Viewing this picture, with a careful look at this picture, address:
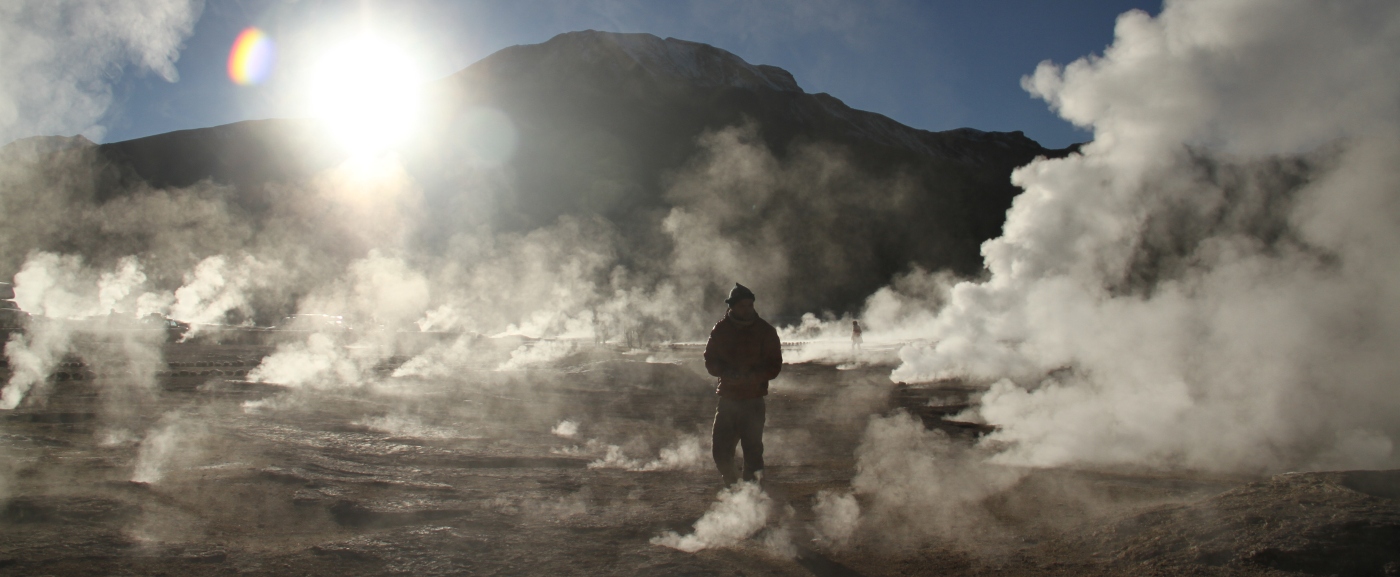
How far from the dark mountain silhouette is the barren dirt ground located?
44590 millimetres

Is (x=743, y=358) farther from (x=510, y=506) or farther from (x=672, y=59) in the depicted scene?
(x=672, y=59)

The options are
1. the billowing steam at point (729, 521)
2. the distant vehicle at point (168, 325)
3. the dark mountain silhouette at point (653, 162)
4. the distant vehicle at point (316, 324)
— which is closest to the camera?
the billowing steam at point (729, 521)

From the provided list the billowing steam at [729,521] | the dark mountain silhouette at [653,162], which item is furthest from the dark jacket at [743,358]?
the dark mountain silhouette at [653,162]

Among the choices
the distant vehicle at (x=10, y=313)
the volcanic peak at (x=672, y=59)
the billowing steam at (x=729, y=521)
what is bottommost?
the billowing steam at (x=729, y=521)

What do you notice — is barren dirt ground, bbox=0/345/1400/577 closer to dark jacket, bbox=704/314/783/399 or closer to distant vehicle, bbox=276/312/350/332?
dark jacket, bbox=704/314/783/399

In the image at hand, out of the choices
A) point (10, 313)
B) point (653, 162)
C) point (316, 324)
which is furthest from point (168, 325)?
point (653, 162)

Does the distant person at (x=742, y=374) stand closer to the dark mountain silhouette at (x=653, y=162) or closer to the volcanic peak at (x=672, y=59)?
the dark mountain silhouette at (x=653, y=162)

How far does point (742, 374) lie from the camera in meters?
4.74

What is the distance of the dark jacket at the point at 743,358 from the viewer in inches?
187

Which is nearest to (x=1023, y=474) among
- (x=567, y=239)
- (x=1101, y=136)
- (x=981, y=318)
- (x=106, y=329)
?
(x=1101, y=136)

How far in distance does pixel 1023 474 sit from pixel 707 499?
8.25 feet

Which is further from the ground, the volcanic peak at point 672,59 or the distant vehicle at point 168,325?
the volcanic peak at point 672,59

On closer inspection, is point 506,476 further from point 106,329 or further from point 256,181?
point 256,181

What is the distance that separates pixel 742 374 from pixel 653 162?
7514cm
